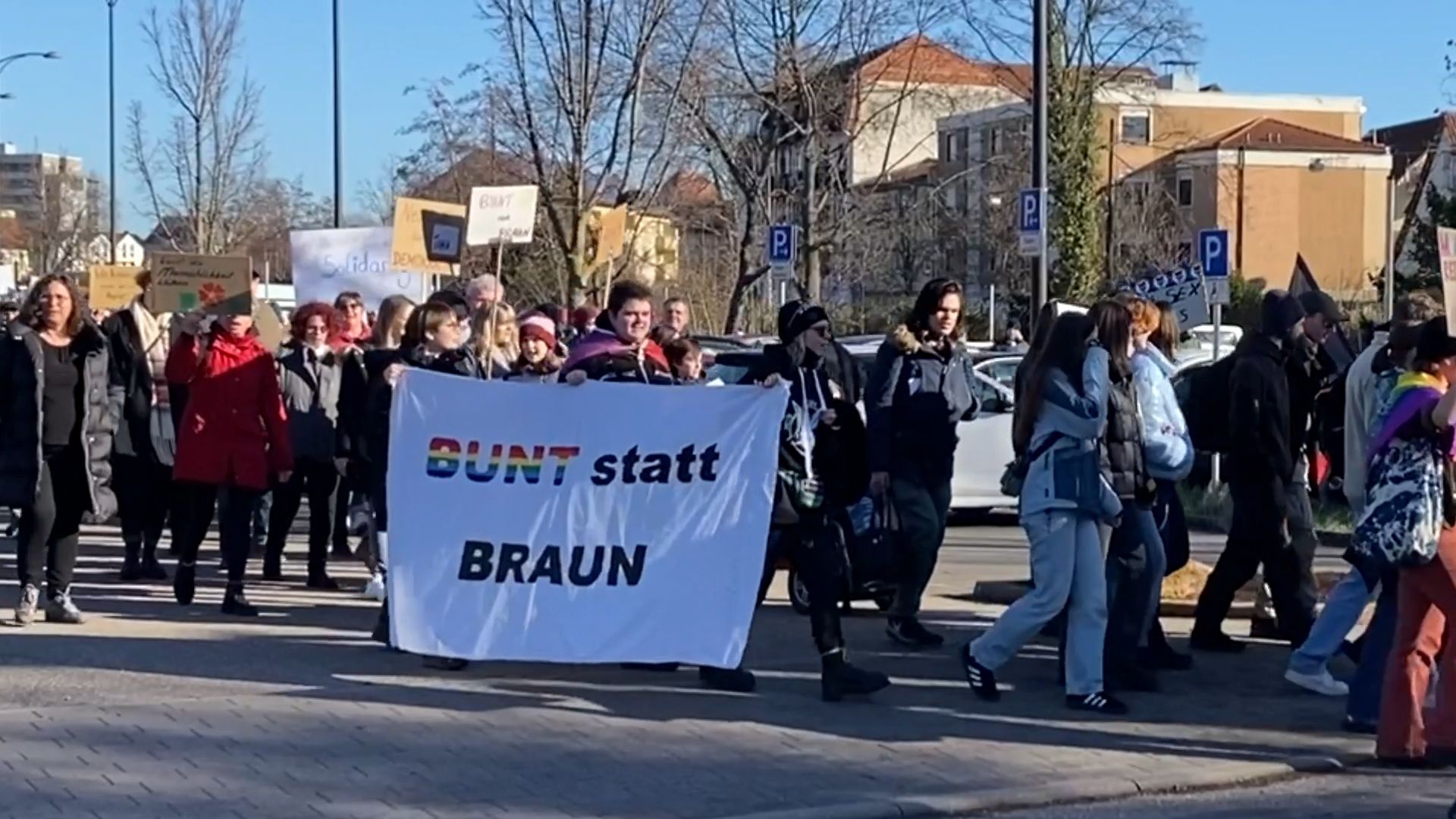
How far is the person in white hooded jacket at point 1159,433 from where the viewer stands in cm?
950

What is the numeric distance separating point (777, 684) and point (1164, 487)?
217cm

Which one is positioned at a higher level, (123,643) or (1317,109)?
(1317,109)

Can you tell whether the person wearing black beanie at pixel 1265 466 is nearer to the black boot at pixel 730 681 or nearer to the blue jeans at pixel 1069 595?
the blue jeans at pixel 1069 595

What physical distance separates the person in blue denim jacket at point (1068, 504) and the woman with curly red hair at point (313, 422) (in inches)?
207

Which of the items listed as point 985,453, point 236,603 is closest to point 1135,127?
point 985,453

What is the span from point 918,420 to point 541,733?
9.37 feet

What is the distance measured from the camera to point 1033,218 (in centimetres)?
2069

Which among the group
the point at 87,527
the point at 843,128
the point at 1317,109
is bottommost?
the point at 87,527

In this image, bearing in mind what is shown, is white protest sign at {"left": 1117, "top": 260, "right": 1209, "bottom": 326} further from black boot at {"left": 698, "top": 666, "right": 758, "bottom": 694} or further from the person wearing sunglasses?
black boot at {"left": 698, "top": 666, "right": 758, "bottom": 694}

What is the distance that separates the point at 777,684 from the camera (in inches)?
380

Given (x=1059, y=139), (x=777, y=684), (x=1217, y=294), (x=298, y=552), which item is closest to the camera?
(x=777, y=684)

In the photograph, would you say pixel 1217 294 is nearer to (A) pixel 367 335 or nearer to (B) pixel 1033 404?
(A) pixel 367 335

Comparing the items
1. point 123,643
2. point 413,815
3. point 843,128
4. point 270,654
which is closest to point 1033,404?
point 413,815

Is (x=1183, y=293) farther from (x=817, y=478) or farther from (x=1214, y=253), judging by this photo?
(x=817, y=478)
